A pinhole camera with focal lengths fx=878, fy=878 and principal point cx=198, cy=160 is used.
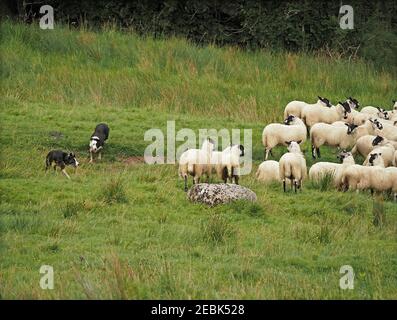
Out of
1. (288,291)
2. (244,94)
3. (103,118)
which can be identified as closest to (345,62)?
(244,94)

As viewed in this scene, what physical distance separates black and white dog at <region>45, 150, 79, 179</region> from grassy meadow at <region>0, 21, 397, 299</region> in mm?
210

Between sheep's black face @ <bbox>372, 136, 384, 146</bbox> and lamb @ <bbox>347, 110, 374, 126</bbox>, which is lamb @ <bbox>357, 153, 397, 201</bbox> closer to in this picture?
sheep's black face @ <bbox>372, 136, 384, 146</bbox>

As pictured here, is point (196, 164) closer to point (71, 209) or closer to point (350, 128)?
point (71, 209)

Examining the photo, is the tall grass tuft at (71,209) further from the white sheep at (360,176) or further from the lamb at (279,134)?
the lamb at (279,134)

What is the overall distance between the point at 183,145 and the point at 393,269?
715cm

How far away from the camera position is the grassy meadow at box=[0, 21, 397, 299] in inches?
374

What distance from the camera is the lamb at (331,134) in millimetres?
17000

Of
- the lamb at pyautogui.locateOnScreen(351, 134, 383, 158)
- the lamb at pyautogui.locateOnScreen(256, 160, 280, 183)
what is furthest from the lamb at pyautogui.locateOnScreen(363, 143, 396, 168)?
the lamb at pyautogui.locateOnScreen(256, 160, 280, 183)

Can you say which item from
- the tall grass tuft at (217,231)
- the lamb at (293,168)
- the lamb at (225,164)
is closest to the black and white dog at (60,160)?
the lamb at (225,164)

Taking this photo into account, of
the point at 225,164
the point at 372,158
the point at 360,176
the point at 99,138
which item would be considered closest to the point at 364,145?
the point at 372,158

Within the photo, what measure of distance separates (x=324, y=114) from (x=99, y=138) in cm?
511

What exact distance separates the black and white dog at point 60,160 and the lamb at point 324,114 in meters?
5.72

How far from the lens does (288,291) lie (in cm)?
890

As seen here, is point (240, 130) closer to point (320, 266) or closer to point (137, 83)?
point (137, 83)
